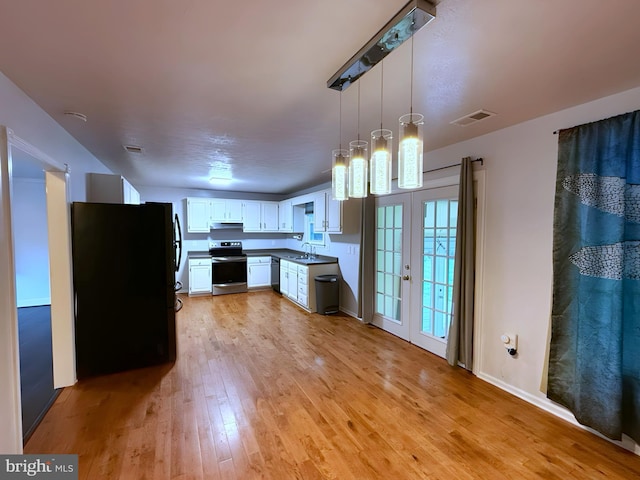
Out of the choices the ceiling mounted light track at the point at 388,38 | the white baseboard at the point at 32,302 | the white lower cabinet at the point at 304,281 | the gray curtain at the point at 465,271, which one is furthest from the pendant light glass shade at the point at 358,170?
the white baseboard at the point at 32,302

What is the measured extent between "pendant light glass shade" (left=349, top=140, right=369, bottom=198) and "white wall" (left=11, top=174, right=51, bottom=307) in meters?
6.39

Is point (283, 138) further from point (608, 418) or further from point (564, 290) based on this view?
point (608, 418)

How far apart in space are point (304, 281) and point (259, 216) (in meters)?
2.66

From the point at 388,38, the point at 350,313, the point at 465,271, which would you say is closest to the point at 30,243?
the point at 350,313

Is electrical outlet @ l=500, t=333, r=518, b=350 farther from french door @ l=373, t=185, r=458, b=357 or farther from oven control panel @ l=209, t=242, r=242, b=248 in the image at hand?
oven control panel @ l=209, t=242, r=242, b=248

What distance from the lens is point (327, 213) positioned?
5.17m

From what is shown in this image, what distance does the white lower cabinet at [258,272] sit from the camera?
670 centimetres

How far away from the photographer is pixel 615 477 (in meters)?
1.75

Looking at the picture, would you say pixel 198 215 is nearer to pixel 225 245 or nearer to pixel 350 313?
pixel 225 245

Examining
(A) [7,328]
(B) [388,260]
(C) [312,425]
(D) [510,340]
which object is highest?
(B) [388,260]

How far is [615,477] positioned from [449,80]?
106 inches

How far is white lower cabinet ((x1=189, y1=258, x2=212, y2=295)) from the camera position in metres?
6.19

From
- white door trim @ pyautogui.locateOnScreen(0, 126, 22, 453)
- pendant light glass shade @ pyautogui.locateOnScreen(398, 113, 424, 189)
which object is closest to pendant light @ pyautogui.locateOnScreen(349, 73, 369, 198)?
pendant light glass shade @ pyautogui.locateOnScreen(398, 113, 424, 189)

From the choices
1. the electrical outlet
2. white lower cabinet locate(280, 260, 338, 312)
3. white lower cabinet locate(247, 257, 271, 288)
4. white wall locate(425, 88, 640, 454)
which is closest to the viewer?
white wall locate(425, 88, 640, 454)
